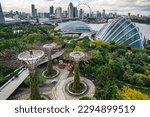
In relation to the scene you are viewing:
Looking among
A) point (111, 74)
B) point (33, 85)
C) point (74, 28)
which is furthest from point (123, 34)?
point (33, 85)

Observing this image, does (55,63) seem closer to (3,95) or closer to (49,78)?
(49,78)

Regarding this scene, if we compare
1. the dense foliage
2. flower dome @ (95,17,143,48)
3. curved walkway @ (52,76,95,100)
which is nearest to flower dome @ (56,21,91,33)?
flower dome @ (95,17,143,48)

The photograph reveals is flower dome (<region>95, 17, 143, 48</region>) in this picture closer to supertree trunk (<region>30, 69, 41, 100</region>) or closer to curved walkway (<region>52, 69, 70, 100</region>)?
curved walkway (<region>52, 69, 70, 100</region>)

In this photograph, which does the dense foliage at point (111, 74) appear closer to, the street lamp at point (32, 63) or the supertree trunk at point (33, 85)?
the supertree trunk at point (33, 85)

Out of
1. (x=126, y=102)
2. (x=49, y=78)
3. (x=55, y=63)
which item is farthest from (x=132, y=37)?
(x=126, y=102)

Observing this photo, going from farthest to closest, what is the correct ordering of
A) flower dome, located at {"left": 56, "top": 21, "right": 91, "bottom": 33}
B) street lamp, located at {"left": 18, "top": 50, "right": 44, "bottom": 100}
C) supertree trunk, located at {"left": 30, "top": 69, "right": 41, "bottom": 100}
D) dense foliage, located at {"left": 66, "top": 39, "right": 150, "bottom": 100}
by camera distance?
flower dome, located at {"left": 56, "top": 21, "right": 91, "bottom": 33} < dense foliage, located at {"left": 66, "top": 39, "right": 150, "bottom": 100} < supertree trunk, located at {"left": 30, "top": 69, "right": 41, "bottom": 100} < street lamp, located at {"left": 18, "top": 50, "right": 44, "bottom": 100}

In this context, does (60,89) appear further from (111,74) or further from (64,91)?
(111,74)

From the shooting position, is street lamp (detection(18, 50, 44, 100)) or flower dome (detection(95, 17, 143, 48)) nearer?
street lamp (detection(18, 50, 44, 100))

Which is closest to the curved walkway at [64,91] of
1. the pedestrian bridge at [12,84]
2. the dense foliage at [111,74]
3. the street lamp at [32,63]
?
the dense foliage at [111,74]

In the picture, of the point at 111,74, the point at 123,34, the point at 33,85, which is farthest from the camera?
the point at 123,34
